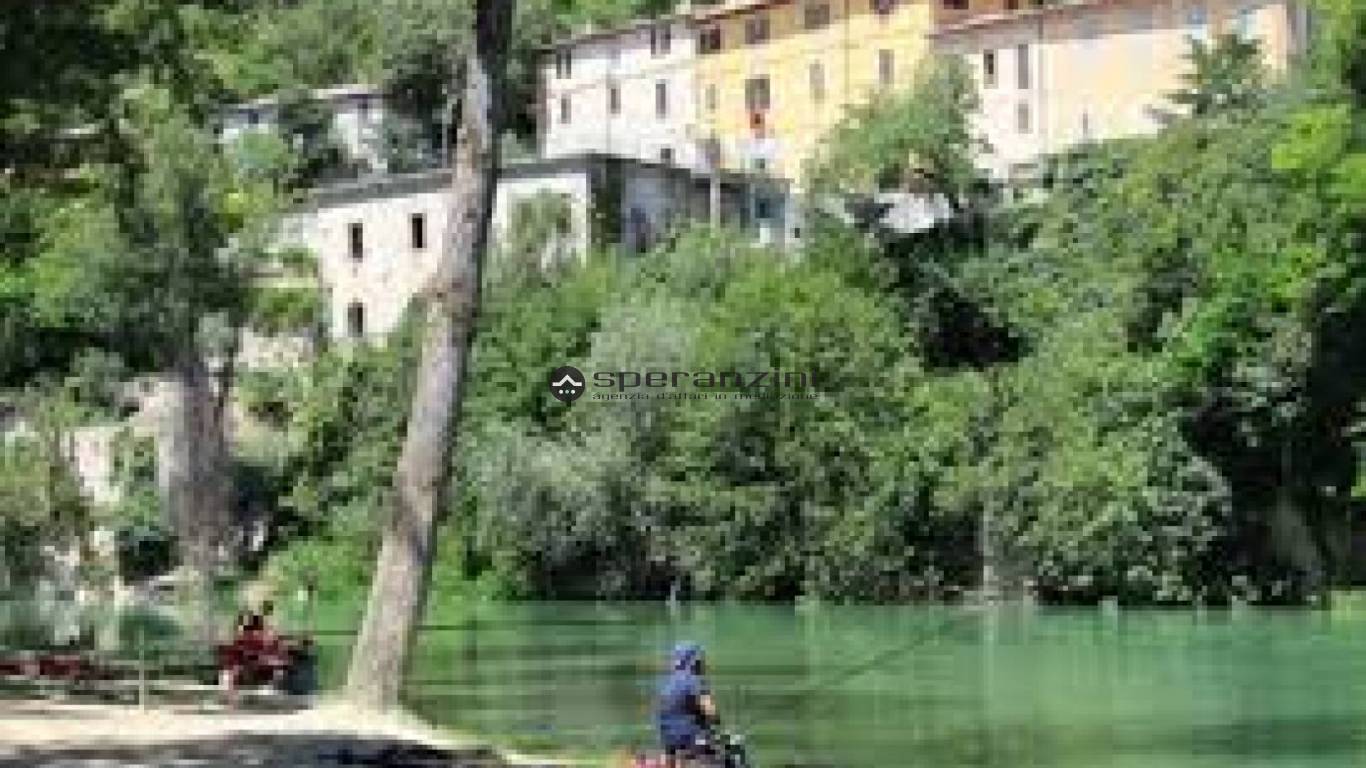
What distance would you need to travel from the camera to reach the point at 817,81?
323 ft

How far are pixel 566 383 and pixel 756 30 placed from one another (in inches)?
1149

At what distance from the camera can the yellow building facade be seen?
95.6 metres

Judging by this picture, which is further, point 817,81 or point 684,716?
point 817,81

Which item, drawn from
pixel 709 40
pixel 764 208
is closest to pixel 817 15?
pixel 709 40

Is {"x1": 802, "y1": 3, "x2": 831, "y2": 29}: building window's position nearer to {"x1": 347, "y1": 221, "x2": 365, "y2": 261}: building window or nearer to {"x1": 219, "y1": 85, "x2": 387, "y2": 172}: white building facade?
{"x1": 219, "y1": 85, "x2": 387, "y2": 172}: white building facade

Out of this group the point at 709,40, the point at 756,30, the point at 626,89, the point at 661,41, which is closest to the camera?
the point at 756,30

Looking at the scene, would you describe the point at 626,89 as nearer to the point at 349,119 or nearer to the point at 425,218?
the point at 349,119

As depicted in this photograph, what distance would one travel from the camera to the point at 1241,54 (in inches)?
3056

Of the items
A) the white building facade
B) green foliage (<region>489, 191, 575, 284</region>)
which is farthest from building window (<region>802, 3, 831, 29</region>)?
green foliage (<region>489, 191, 575, 284</region>)

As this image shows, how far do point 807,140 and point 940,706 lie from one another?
215 ft

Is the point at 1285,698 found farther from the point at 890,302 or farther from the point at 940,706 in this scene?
the point at 890,302

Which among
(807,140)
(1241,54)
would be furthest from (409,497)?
(807,140)

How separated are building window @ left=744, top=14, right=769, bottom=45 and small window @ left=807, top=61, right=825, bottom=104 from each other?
2446 millimetres

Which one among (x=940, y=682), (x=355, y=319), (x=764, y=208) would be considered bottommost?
(x=940, y=682)
